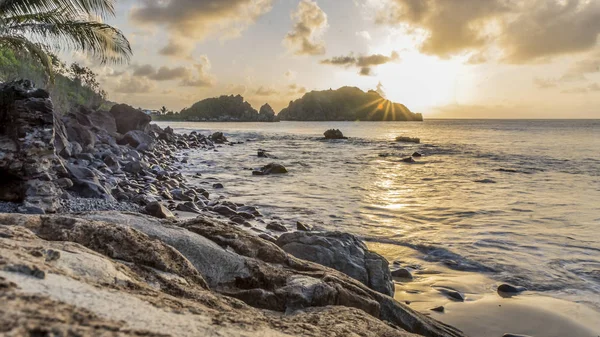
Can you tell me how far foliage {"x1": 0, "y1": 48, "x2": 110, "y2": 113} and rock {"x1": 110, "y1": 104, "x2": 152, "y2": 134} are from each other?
2658mm

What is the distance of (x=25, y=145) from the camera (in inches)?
243

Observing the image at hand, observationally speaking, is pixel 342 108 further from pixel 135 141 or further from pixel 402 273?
pixel 402 273

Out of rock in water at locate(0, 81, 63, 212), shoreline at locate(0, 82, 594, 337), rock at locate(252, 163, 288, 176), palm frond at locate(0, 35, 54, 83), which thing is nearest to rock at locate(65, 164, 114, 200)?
rock in water at locate(0, 81, 63, 212)

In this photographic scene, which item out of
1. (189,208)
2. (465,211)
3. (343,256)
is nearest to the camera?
(343,256)

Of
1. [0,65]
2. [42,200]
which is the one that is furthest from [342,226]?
[0,65]

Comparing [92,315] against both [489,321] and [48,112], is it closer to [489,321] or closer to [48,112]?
[489,321]

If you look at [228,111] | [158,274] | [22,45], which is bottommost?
[158,274]

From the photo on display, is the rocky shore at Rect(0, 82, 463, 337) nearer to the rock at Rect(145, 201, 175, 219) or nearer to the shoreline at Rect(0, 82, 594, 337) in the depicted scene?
the shoreline at Rect(0, 82, 594, 337)

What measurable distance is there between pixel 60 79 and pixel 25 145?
87.3ft

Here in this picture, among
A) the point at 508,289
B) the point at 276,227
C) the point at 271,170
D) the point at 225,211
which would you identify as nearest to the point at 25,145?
the point at 225,211

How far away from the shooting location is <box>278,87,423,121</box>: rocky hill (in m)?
165

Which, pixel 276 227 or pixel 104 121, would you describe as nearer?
pixel 276 227

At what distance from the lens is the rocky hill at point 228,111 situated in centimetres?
15288

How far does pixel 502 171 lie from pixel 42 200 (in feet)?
59.6
